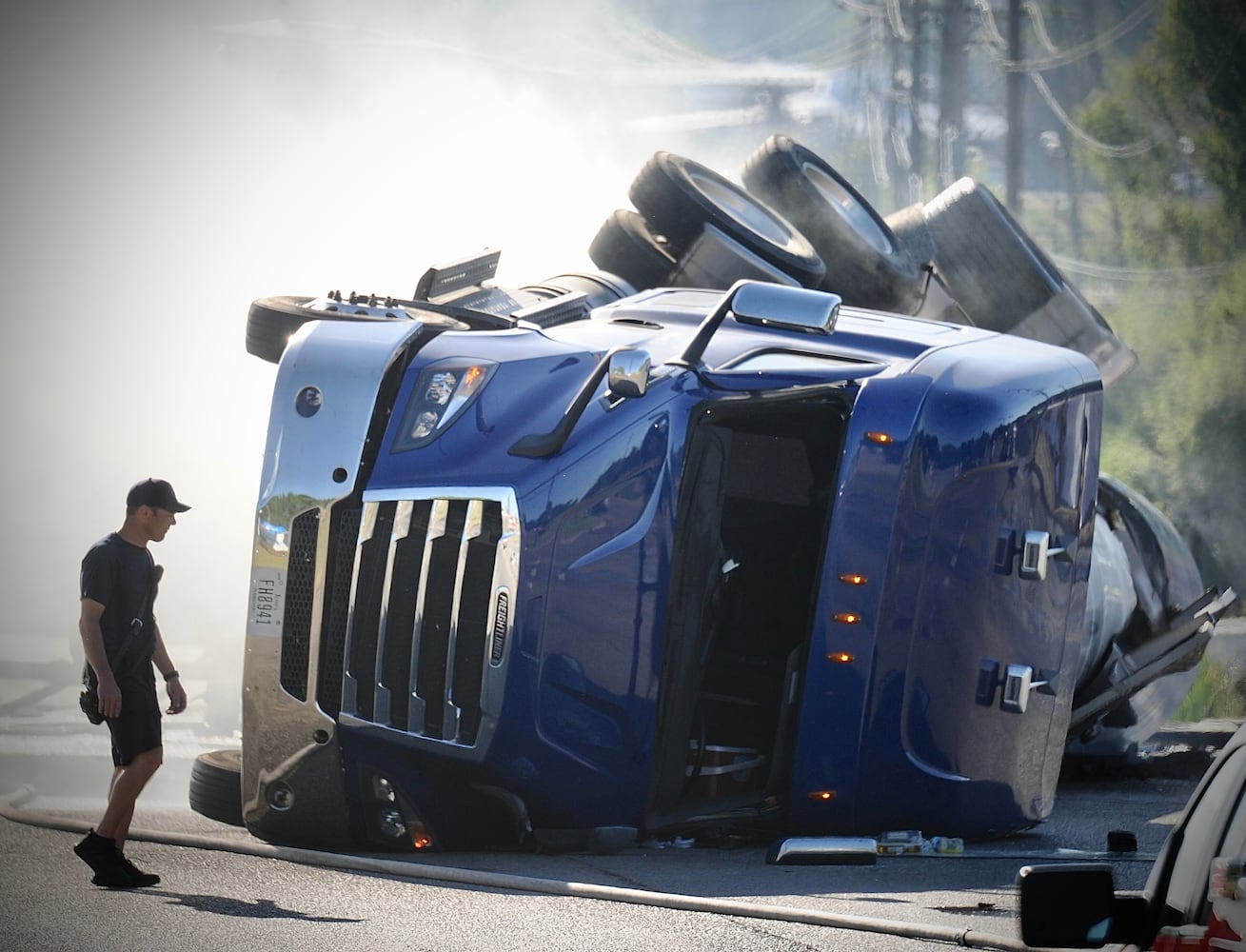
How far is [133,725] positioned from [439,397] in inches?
52.9

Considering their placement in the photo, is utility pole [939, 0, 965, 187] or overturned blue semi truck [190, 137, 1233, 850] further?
utility pole [939, 0, 965, 187]

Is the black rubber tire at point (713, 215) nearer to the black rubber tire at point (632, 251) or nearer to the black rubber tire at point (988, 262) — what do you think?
the black rubber tire at point (632, 251)

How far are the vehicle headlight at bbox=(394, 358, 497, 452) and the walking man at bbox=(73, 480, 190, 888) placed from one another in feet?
2.40

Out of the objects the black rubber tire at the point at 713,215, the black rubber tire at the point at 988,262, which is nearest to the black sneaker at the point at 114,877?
the black rubber tire at the point at 713,215

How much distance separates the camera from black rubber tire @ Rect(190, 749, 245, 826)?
638cm

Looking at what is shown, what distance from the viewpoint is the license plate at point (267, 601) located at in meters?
5.52

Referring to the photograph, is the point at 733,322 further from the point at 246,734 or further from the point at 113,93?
the point at 113,93

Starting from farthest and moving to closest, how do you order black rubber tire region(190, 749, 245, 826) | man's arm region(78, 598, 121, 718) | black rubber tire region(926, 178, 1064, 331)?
black rubber tire region(926, 178, 1064, 331) → black rubber tire region(190, 749, 245, 826) → man's arm region(78, 598, 121, 718)

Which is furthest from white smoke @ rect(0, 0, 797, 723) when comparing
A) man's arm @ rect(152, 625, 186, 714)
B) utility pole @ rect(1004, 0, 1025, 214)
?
utility pole @ rect(1004, 0, 1025, 214)

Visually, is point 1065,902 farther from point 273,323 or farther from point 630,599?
point 273,323

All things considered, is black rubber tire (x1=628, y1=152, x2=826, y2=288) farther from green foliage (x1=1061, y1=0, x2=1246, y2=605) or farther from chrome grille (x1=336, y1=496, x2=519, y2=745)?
green foliage (x1=1061, y1=0, x2=1246, y2=605)

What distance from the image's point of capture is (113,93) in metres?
18.3

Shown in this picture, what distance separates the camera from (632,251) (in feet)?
28.9

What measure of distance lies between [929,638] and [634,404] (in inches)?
44.5
